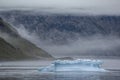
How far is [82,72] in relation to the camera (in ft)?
635

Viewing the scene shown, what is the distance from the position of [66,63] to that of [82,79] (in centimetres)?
3962

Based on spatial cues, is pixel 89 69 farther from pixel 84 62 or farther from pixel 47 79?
pixel 47 79

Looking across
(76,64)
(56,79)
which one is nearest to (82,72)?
(76,64)

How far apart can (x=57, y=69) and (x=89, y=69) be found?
415 inches

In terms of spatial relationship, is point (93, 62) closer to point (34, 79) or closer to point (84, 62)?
point (84, 62)

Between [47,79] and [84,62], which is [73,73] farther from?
[47,79]

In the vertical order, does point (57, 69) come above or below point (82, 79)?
above

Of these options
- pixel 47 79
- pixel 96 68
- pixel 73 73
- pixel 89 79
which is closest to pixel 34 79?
pixel 47 79

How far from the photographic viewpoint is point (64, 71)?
7544 inches

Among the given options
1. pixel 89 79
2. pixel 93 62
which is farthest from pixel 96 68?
pixel 89 79

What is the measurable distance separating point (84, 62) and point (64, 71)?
7.61m

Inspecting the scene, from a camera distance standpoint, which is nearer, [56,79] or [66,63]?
[56,79]

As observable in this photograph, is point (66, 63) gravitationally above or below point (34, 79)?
above

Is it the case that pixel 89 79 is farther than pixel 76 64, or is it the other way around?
pixel 76 64
